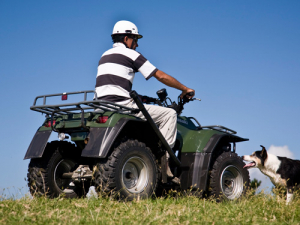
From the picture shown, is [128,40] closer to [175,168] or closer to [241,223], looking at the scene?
[175,168]

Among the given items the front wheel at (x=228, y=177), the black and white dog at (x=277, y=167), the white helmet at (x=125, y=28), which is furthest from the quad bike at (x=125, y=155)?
the white helmet at (x=125, y=28)

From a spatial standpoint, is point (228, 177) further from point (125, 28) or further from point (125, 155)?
point (125, 28)

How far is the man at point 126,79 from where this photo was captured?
640 cm

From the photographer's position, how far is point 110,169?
580 centimetres

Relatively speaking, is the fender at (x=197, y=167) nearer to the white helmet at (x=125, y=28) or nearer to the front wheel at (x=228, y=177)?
the front wheel at (x=228, y=177)

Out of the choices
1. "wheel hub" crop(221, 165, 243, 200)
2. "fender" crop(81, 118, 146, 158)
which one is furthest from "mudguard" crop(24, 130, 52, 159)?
"wheel hub" crop(221, 165, 243, 200)

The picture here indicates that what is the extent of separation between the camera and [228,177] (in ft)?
25.5

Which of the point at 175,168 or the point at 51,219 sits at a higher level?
the point at 175,168

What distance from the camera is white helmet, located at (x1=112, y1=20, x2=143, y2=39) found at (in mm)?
6988

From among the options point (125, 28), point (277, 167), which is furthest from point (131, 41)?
point (277, 167)

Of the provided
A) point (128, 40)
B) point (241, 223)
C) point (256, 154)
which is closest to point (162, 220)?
point (241, 223)

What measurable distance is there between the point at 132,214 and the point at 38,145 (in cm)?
245

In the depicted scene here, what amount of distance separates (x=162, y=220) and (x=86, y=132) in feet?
7.31

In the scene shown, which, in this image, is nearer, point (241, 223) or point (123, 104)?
point (241, 223)
